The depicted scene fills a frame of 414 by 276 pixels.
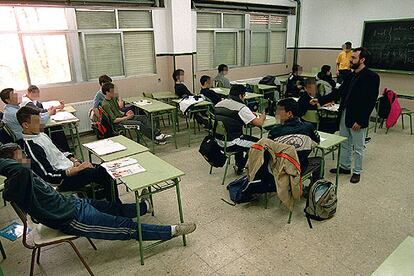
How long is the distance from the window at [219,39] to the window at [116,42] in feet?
4.24

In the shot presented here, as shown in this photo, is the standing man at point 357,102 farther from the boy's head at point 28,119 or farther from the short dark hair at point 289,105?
the boy's head at point 28,119

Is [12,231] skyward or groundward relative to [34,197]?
groundward

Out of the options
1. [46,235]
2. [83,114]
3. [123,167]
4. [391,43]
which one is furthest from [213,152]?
[391,43]

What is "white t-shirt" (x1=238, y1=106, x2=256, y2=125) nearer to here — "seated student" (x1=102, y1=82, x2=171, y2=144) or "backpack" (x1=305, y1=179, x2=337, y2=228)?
"backpack" (x1=305, y1=179, x2=337, y2=228)

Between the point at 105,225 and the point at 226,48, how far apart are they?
6061mm

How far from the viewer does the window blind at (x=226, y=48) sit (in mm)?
7239

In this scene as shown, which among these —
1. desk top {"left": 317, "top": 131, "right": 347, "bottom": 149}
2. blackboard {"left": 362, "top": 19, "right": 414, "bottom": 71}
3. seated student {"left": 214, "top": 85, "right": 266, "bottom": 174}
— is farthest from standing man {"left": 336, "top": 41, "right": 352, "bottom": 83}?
seated student {"left": 214, "top": 85, "right": 266, "bottom": 174}

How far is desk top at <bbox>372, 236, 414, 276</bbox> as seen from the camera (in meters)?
1.34

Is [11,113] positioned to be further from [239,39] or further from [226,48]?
[239,39]

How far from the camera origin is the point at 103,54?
5641mm

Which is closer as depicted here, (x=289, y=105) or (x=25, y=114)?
(x=25, y=114)

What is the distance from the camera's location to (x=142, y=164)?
250cm

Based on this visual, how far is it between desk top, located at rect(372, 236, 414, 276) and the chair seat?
6.07 ft

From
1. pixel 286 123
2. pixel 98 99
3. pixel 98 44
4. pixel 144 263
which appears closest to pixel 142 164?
pixel 144 263
